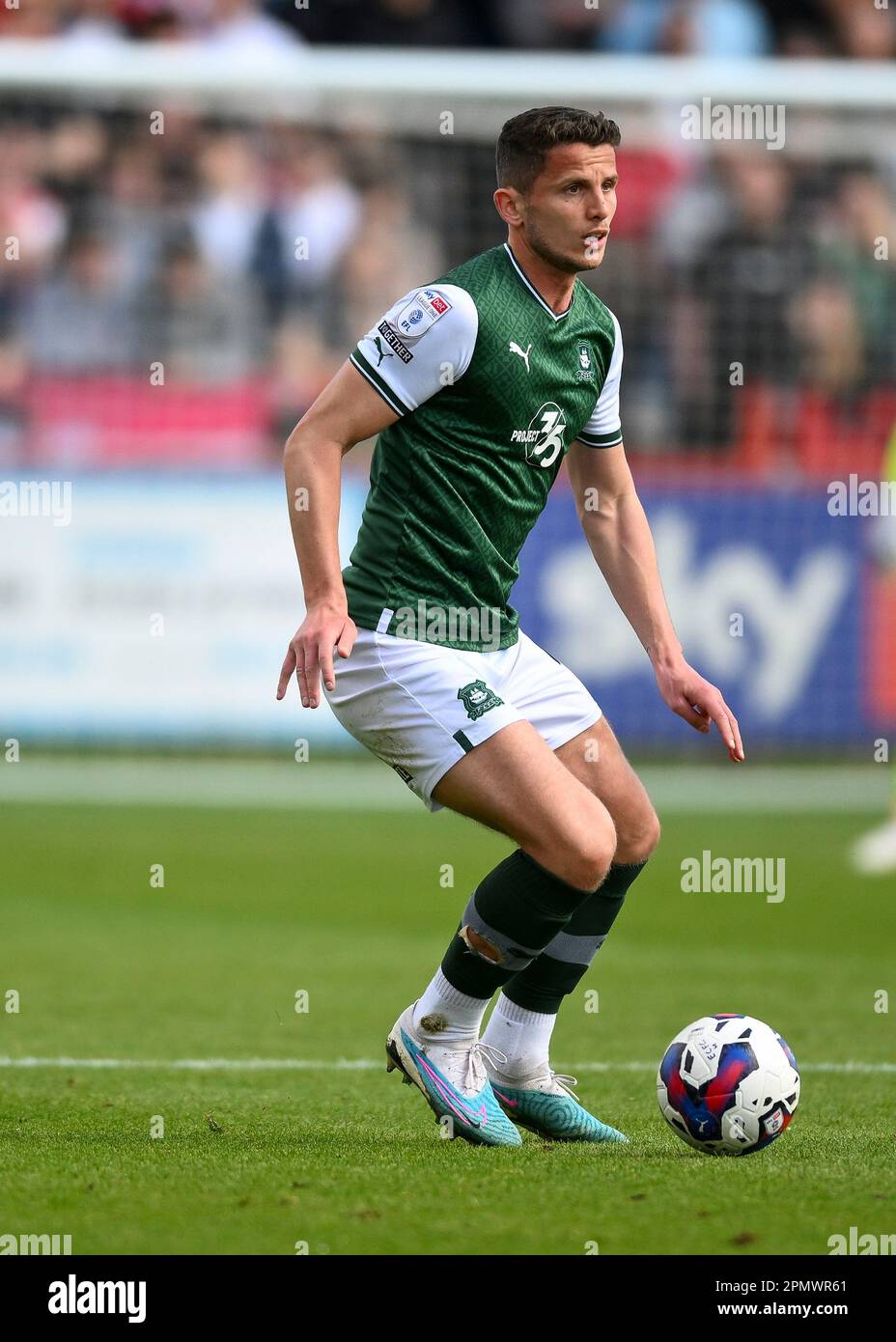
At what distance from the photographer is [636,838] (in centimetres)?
534

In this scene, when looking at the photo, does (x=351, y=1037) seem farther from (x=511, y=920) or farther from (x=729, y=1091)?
(x=729, y=1091)

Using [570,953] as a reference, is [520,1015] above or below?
below

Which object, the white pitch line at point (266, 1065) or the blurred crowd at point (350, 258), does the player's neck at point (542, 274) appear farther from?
the blurred crowd at point (350, 258)

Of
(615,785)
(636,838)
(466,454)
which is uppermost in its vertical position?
(466,454)

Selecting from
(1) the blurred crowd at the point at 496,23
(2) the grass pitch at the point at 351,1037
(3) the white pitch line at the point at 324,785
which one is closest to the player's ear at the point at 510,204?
(2) the grass pitch at the point at 351,1037

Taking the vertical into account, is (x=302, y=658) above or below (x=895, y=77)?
below

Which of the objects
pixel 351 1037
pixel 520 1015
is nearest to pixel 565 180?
pixel 520 1015

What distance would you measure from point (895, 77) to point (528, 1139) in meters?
10.2

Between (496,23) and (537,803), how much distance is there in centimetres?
1460

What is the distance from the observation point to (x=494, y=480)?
5.18 m

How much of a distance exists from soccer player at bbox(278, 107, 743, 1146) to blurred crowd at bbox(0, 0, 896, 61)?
423 inches

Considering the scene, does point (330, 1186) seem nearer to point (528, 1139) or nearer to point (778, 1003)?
point (528, 1139)

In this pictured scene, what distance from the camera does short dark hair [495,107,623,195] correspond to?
5.07 meters

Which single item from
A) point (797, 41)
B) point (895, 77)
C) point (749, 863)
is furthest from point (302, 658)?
point (797, 41)
